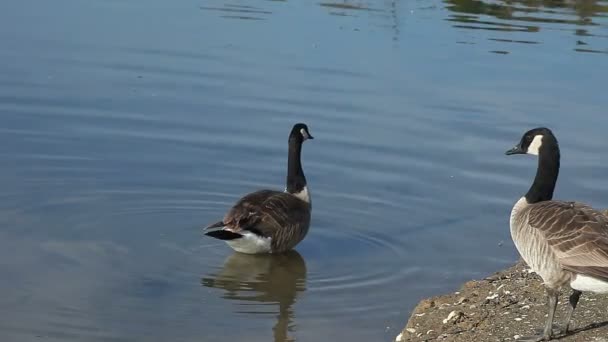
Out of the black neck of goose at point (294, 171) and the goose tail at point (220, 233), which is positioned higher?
the black neck of goose at point (294, 171)

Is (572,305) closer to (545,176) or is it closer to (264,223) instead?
(545,176)

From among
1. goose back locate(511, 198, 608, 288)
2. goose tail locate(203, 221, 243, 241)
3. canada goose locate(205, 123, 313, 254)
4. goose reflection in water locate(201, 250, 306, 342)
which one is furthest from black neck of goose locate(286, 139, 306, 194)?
goose back locate(511, 198, 608, 288)

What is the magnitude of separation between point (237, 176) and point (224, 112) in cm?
226

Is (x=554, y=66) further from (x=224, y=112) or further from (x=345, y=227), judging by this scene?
(x=345, y=227)

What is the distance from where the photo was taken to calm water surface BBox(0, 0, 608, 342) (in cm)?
905

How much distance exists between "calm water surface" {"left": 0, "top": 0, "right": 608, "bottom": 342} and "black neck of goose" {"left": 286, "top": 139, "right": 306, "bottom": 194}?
1.58ft

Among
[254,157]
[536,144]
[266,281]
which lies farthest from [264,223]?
[536,144]

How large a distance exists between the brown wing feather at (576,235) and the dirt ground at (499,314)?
63 centimetres

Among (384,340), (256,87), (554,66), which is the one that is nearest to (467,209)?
(384,340)

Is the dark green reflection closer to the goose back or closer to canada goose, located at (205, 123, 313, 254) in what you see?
canada goose, located at (205, 123, 313, 254)

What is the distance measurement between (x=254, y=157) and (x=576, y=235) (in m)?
6.34

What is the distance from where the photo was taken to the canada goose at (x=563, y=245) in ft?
22.2

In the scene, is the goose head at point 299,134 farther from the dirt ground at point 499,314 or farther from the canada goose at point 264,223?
the dirt ground at point 499,314

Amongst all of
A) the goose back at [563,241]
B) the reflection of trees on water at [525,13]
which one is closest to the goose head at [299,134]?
the goose back at [563,241]
